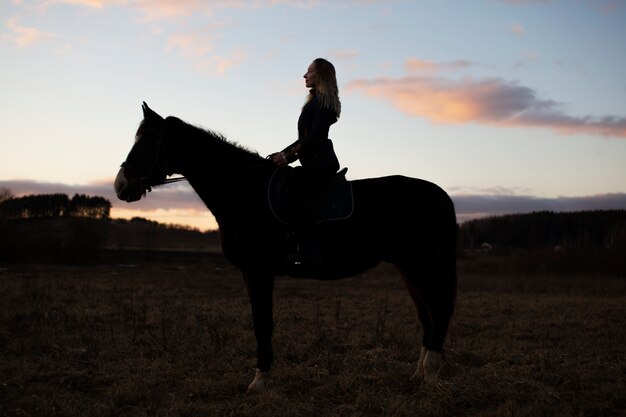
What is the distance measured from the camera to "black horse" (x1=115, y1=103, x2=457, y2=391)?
255 inches

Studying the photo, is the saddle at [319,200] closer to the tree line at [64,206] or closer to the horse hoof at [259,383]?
the horse hoof at [259,383]

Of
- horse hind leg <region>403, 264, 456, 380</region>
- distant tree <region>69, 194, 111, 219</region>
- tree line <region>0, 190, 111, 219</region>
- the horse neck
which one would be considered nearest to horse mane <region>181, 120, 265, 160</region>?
the horse neck

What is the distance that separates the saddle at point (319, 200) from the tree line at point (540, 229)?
86.6 metres

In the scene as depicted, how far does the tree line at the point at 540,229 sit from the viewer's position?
87.9 metres

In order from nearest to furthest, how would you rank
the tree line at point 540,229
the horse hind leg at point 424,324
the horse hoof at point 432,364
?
the horse hoof at point 432,364, the horse hind leg at point 424,324, the tree line at point 540,229

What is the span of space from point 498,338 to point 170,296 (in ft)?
39.9

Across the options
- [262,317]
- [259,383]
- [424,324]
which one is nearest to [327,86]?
[262,317]

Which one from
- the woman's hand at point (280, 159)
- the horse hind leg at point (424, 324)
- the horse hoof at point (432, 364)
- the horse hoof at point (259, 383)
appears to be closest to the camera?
the horse hoof at point (259, 383)

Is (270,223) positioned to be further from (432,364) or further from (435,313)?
(432,364)

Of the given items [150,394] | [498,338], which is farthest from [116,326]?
[498,338]

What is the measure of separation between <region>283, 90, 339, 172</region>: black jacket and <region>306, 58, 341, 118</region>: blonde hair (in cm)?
7

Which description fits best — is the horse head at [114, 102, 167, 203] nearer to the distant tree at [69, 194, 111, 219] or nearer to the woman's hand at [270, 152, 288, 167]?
the woman's hand at [270, 152, 288, 167]

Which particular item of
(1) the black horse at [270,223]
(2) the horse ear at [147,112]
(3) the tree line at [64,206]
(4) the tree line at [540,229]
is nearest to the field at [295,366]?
(1) the black horse at [270,223]

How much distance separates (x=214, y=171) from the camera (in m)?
6.73
